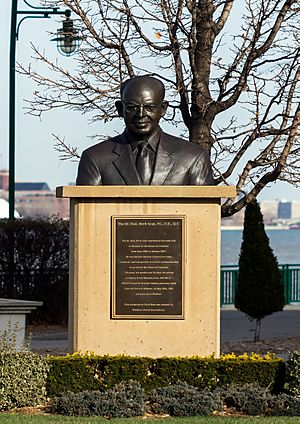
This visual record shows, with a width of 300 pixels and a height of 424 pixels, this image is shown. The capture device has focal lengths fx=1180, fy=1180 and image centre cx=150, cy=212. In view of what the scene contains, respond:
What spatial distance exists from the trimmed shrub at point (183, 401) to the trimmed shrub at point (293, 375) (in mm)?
823

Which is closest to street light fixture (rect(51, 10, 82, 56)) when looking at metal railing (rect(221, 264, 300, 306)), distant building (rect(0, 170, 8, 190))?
metal railing (rect(221, 264, 300, 306))

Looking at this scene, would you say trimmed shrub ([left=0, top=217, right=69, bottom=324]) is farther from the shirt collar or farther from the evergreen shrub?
the shirt collar

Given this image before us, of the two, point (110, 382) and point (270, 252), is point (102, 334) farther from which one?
point (270, 252)

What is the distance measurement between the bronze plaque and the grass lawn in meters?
1.42

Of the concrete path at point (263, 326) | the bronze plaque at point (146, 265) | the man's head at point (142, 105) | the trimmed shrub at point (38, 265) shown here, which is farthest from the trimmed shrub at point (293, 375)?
the trimmed shrub at point (38, 265)

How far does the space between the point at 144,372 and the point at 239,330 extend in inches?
444

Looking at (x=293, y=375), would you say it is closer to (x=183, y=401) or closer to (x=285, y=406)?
(x=285, y=406)

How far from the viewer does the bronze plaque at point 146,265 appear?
38.2 ft

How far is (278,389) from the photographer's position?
11688 millimetres

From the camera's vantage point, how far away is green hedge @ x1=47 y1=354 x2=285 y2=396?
1148cm

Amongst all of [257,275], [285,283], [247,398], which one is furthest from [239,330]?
[247,398]

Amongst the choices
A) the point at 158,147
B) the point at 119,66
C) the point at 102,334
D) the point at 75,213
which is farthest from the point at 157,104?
the point at 119,66

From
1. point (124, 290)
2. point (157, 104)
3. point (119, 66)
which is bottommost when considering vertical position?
point (124, 290)

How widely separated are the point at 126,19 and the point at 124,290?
5917 mm
